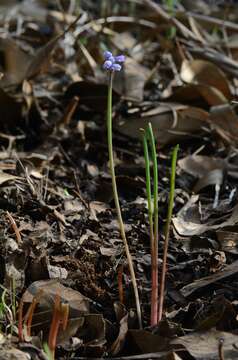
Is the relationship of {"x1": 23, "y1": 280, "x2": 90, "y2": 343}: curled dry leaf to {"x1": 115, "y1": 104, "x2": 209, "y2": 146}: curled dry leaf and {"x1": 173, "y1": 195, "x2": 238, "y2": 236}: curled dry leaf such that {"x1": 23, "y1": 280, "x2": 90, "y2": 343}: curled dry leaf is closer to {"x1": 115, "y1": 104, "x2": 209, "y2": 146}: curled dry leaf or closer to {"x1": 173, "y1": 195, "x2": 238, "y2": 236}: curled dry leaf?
{"x1": 173, "y1": 195, "x2": 238, "y2": 236}: curled dry leaf

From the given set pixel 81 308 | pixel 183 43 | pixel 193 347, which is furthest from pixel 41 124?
pixel 193 347

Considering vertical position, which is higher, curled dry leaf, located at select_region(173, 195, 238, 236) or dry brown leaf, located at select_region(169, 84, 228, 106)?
dry brown leaf, located at select_region(169, 84, 228, 106)

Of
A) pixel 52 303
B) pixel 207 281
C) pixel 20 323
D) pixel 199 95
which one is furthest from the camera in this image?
pixel 199 95

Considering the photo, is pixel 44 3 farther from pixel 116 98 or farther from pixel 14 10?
pixel 116 98

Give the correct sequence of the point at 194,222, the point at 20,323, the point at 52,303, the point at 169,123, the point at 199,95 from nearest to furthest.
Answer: the point at 20,323, the point at 52,303, the point at 194,222, the point at 169,123, the point at 199,95

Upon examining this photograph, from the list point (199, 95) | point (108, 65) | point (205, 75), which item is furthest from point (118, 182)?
point (108, 65)

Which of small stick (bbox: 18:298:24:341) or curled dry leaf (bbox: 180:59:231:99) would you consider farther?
curled dry leaf (bbox: 180:59:231:99)

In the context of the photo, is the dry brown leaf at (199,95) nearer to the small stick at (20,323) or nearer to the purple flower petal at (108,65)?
the purple flower petal at (108,65)

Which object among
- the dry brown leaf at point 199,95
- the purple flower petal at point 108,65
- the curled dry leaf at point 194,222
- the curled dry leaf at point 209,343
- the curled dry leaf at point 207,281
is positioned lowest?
the curled dry leaf at point 194,222

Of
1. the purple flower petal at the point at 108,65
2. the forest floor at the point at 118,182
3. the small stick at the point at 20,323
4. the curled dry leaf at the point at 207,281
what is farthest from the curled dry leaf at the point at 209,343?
the purple flower petal at the point at 108,65

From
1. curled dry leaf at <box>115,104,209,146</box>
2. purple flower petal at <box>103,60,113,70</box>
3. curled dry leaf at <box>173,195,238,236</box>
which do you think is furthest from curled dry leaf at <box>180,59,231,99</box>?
purple flower petal at <box>103,60,113,70</box>

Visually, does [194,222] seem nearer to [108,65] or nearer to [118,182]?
[118,182]
